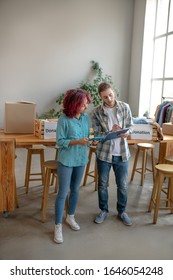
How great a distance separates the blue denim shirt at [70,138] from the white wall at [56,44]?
4.28 m

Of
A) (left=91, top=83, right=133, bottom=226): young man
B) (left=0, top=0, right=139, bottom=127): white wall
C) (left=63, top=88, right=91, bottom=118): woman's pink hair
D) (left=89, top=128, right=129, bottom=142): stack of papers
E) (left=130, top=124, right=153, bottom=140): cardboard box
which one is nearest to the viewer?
(left=63, top=88, right=91, bottom=118): woman's pink hair

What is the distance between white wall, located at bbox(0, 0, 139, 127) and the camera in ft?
20.6

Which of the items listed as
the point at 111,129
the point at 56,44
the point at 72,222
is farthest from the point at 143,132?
the point at 56,44

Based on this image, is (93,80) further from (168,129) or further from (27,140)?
(27,140)

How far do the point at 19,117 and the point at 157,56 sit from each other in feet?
13.4

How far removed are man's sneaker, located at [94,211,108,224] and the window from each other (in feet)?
10.6

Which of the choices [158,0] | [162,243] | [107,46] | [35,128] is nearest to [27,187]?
[35,128]

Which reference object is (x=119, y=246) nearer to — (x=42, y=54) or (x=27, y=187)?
(x=27, y=187)

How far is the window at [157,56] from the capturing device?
5766mm

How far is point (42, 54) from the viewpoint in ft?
21.2

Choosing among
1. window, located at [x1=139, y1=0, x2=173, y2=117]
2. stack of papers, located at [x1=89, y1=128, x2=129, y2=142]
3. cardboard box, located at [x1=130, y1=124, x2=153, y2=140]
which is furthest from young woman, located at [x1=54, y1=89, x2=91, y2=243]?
window, located at [x1=139, y1=0, x2=173, y2=117]

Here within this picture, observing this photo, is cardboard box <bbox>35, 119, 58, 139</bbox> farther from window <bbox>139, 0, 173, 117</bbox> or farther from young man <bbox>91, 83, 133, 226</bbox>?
window <bbox>139, 0, 173, 117</bbox>

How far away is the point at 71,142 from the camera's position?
2.42 m

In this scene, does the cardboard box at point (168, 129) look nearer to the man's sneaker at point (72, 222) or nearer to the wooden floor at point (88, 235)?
the wooden floor at point (88, 235)
